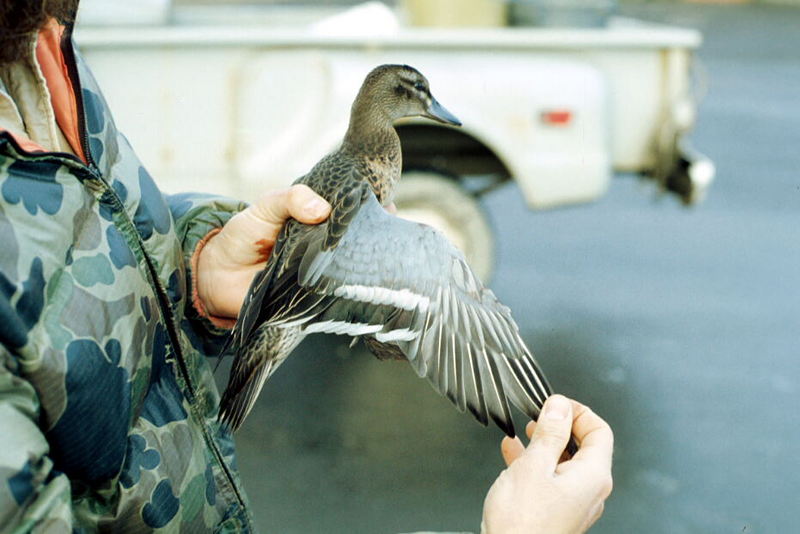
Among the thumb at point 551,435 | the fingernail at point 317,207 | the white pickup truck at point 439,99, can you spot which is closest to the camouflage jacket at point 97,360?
the fingernail at point 317,207

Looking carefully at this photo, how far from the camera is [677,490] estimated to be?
3844mm

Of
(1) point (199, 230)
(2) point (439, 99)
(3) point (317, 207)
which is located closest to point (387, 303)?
(3) point (317, 207)

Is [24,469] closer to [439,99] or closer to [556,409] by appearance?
[556,409]

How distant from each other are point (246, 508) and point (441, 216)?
3.37 m

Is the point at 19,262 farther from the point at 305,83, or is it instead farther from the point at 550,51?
the point at 550,51

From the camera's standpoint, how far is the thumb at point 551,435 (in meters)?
1.28

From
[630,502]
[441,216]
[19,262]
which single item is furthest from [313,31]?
[19,262]

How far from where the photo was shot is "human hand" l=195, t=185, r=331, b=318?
5.60 feet

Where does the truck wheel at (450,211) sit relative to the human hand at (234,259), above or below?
below

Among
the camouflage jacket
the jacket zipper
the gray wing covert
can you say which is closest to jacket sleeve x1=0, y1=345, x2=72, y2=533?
the camouflage jacket

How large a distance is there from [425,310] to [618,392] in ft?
10.8

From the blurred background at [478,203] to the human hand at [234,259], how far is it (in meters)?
1.96

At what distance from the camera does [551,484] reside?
1269mm

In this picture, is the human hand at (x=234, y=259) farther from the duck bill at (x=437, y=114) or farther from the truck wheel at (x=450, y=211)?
the truck wheel at (x=450, y=211)
